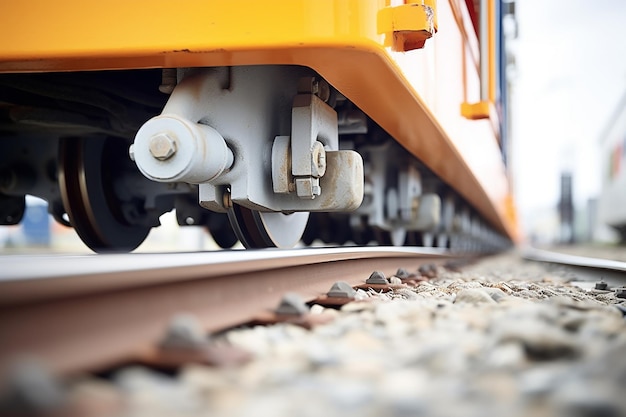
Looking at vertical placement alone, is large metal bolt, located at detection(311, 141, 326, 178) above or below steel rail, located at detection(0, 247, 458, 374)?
above

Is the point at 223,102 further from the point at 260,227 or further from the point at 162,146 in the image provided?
the point at 260,227

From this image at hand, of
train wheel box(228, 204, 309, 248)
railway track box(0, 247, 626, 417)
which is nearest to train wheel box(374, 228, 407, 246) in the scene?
train wheel box(228, 204, 309, 248)

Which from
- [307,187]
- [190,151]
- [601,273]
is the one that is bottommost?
[601,273]

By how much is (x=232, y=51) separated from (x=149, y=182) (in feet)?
6.16

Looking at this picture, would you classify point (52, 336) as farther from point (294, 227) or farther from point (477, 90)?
point (477, 90)

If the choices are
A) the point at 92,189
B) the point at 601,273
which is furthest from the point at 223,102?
the point at 601,273

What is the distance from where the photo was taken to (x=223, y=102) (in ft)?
8.27

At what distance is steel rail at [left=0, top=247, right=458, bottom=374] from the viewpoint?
109cm

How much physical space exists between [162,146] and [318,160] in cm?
68

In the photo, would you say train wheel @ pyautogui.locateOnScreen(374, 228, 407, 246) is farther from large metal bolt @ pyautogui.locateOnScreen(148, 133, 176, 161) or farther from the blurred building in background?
the blurred building in background

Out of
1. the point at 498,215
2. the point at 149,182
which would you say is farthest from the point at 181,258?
the point at 498,215

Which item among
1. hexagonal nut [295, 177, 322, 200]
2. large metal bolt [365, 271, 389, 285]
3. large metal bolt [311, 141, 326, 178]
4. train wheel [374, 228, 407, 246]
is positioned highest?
large metal bolt [311, 141, 326, 178]

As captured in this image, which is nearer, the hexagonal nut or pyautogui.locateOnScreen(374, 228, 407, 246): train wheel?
the hexagonal nut

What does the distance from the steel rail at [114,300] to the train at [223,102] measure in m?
0.57
